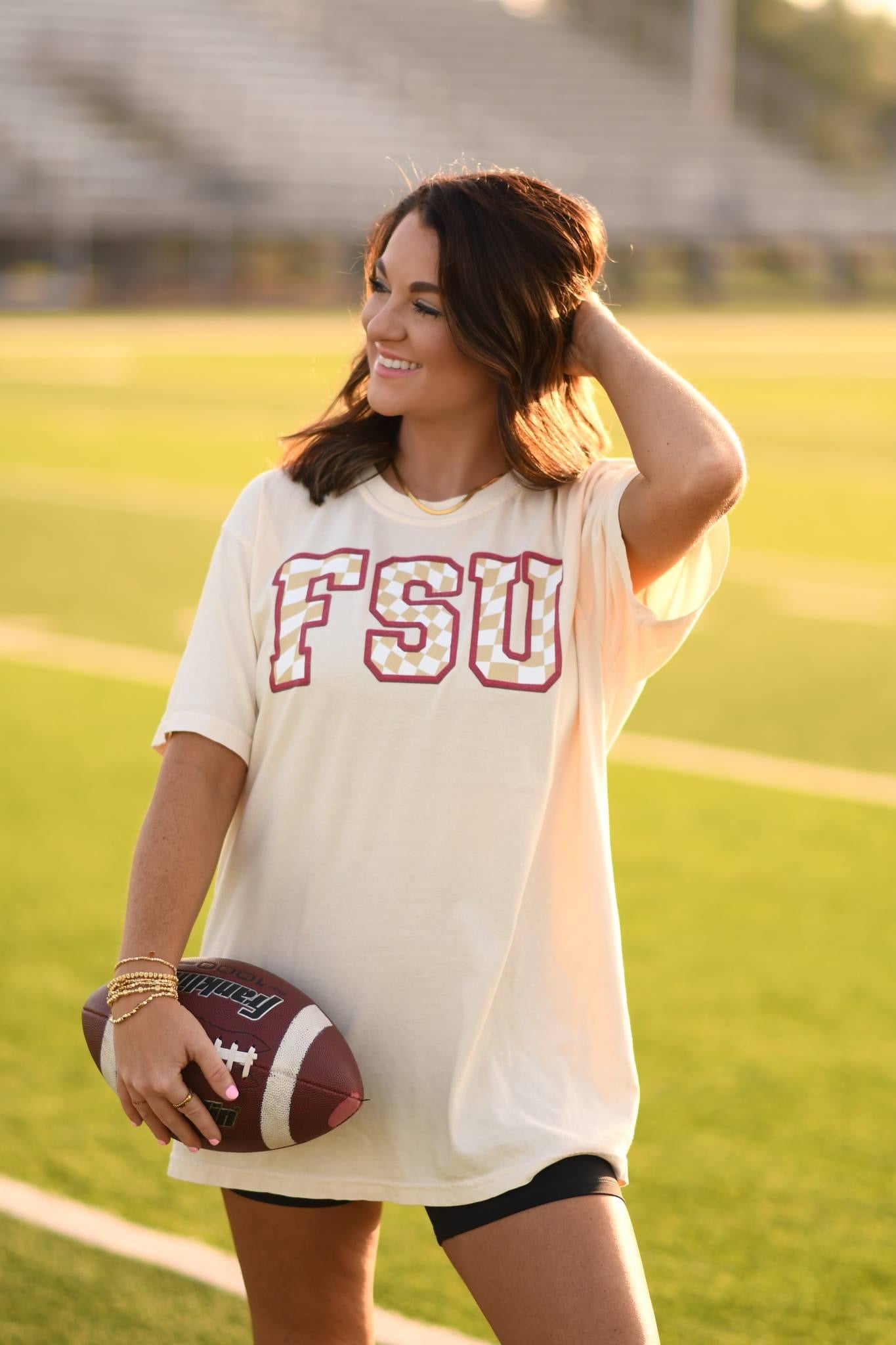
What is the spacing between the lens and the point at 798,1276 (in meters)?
3.47

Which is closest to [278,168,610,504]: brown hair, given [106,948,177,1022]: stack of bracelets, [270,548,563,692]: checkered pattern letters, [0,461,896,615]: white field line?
[270,548,563,692]: checkered pattern letters

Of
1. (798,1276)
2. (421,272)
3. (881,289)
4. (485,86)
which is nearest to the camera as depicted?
(421,272)

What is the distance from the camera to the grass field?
341cm

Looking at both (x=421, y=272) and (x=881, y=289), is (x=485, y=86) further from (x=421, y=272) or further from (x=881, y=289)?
(x=421, y=272)

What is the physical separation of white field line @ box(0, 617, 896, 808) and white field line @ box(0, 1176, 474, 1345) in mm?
3643

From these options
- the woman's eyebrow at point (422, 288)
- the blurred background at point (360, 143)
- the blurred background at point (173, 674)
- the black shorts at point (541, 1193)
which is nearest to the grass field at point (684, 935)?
the blurred background at point (173, 674)

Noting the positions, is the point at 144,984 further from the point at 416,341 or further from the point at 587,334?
the point at 587,334

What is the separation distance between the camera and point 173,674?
8516 millimetres

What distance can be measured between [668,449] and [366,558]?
0.41m

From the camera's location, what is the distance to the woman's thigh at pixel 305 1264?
7.68 ft

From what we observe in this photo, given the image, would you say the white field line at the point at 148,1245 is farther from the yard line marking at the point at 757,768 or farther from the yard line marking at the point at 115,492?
the yard line marking at the point at 115,492

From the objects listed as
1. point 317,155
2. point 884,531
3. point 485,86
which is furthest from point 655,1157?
point 485,86

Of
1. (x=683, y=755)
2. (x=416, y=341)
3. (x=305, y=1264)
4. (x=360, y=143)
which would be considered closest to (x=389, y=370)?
(x=416, y=341)

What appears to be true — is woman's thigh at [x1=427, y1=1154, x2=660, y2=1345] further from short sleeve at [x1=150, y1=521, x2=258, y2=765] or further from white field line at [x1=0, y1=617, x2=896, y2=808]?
white field line at [x1=0, y1=617, x2=896, y2=808]
